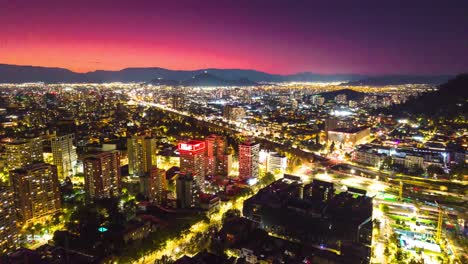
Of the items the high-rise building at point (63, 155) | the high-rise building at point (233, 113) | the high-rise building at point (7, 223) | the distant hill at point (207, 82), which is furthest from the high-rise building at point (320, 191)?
the distant hill at point (207, 82)

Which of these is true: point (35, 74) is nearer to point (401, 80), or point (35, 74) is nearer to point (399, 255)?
point (399, 255)

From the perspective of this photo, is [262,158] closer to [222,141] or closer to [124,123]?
[222,141]

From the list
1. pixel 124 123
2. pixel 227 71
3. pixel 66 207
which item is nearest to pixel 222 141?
pixel 66 207

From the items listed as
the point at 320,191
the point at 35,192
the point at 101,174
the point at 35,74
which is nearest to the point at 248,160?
the point at 320,191

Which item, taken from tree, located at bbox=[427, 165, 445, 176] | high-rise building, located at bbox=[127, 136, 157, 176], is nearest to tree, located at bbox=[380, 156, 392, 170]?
tree, located at bbox=[427, 165, 445, 176]

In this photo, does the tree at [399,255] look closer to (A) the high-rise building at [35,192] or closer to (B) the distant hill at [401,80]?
(A) the high-rise building at [35,192]

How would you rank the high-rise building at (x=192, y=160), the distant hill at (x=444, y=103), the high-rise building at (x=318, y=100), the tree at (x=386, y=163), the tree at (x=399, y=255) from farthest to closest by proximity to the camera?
the high-rise building at (x=318, y=100) < the distant hill at (x=444, y=103) < the tree at (x=386, y=163) < the high-rise building at (x=192, y=160) < the tree at (x=399, y=255)
